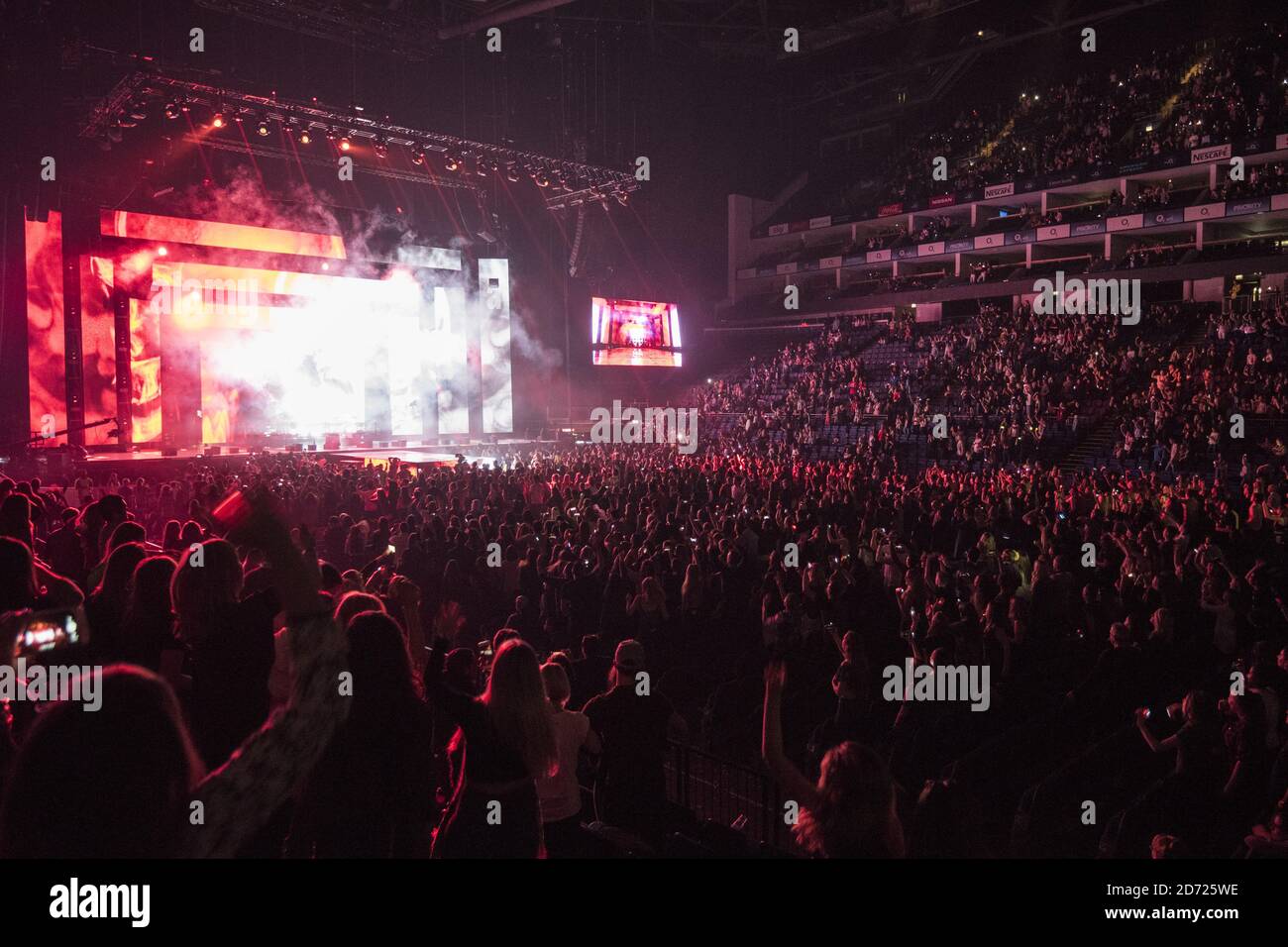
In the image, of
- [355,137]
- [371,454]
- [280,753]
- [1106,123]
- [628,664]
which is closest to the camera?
[280,753]

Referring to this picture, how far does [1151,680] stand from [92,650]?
19.7 ft

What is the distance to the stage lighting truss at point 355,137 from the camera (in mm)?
21188

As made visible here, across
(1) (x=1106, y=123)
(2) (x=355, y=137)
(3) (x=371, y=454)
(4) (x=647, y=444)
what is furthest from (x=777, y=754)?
(1) (x=1106, y=123)

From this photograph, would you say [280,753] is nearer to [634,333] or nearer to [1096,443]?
[1096,443]

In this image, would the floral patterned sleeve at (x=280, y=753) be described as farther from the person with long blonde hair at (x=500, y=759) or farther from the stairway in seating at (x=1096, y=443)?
the stairway in seating at (x=1096, y=443)

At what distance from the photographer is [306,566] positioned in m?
2.57

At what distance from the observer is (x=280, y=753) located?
2.19 m

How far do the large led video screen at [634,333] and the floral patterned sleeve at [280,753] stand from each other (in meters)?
33.5

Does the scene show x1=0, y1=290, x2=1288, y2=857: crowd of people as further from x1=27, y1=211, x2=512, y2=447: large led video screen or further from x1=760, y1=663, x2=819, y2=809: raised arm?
x1=27, y1=211, x2=512, y2=447: large led video screen

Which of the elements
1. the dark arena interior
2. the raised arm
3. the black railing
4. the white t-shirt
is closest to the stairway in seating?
the dark arena interior

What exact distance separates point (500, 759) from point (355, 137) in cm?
2752

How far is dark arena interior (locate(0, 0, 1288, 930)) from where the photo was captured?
108 inches

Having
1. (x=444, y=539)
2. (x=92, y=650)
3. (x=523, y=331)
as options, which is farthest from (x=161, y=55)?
(x=92, y=650)
